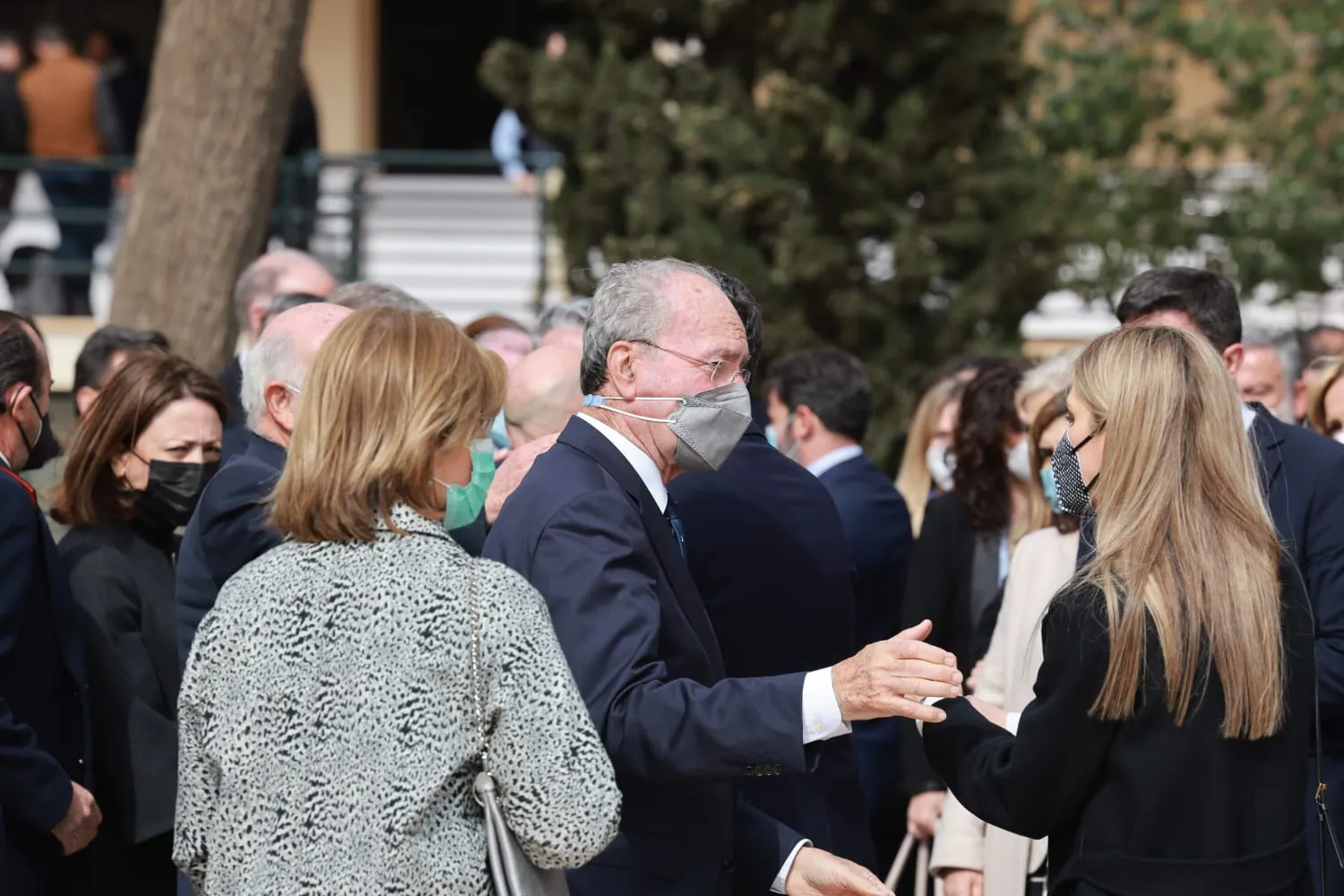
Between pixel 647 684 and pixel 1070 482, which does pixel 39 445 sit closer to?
pixel 647 684

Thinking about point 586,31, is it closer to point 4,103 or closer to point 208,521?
point 4,103

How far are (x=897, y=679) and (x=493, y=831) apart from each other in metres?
0.71

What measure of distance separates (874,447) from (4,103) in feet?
26.2

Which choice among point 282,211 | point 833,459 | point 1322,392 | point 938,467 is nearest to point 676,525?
point 833,459

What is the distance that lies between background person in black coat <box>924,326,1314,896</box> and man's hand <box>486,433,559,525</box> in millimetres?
1550

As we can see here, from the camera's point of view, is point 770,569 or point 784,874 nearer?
point 784,874

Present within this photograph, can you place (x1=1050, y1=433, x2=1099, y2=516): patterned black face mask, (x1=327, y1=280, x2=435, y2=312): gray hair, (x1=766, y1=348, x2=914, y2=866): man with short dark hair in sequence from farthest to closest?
(x1=766, y1=348, x2=914, y2=866): man with short dark hair
(x1=327, y1=280, x2=435, y2=312): gray hair
(x1=1050, y1=433, x2=1099, y2=516): patterned black face mask

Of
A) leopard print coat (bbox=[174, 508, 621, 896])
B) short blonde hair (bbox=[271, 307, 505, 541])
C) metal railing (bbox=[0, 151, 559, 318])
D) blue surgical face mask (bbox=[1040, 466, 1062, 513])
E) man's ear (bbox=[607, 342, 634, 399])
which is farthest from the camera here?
metal railing (bbox=[0, 151, 559, 318])

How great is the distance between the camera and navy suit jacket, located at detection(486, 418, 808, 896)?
287 cm

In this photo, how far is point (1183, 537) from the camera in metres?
2.88

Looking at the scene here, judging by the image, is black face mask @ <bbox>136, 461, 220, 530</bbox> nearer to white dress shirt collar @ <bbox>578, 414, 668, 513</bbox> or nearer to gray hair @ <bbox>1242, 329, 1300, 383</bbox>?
white dress shirt collar @ <bbox>578, 414, 668, 513</bbox>

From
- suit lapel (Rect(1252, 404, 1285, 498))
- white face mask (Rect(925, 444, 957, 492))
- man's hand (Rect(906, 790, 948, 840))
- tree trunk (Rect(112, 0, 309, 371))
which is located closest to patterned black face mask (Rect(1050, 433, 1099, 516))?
suit lapel (Rect(1252, 404, 1285, 498))

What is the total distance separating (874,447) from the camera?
9.12m

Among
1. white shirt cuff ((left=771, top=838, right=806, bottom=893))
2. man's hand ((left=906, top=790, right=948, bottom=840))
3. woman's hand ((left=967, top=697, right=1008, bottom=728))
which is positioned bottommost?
man's hand ((left=906, top=790, right=948, bottom=840))
